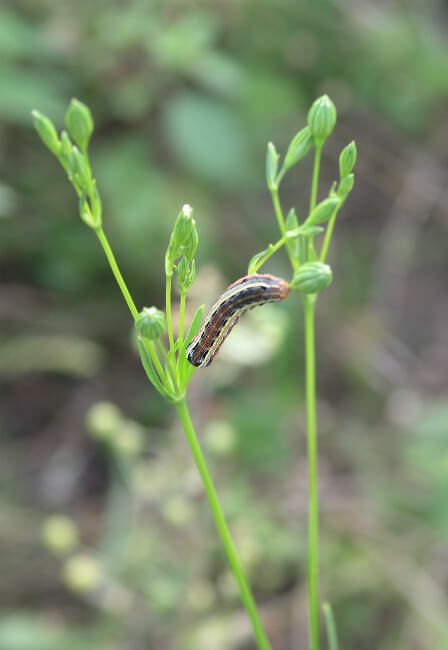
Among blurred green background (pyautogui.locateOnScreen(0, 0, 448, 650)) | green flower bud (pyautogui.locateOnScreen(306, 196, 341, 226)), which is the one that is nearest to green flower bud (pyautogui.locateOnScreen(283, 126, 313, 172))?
green flower bud (pyautogui.locateOnScreen(306, 196, 341, 226))

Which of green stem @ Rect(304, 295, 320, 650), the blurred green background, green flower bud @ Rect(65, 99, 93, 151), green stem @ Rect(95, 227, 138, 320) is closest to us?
green stem @ Rect(95, 227, 138, 320)

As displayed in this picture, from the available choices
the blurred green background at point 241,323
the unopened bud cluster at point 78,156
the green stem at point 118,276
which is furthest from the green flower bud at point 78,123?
the blurred green background at point 241,323

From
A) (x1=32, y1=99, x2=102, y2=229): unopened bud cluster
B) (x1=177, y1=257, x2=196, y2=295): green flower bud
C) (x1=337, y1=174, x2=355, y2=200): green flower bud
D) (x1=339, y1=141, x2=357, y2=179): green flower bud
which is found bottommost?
(x1=177, y1=257, x2=196, y2=295): green flower bud

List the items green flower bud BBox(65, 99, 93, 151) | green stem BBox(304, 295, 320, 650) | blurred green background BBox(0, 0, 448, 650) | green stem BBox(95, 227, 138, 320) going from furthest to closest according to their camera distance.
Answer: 1. blurred green background BBox(0, 0, 448, 650)
2. green stem BBox(304, 295, 320, 650)
3. green flower bud BBox(65, 99, 93, 151)
4. green stem BBox(95, 227, 138, 320)

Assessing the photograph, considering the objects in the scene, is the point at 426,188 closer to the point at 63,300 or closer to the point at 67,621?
the point at 63,300

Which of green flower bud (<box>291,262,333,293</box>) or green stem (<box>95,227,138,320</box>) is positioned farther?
green flower bud (<box>291,262,333,293</box>)

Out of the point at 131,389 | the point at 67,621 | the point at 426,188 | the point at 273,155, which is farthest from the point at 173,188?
the point at 273,155

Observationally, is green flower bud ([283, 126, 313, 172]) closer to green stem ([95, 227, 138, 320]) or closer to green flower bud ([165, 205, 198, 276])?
green flower bud ([165, 205, 198, 276])
